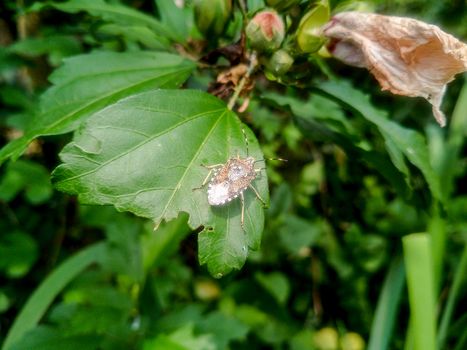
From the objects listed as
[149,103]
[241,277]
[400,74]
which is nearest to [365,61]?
[400,74]

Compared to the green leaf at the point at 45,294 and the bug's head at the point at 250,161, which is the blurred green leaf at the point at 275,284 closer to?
the green leaf at the point at 45,294

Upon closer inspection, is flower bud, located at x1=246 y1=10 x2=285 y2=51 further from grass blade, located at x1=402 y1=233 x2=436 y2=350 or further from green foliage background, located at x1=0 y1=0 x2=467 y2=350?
grass blade, located at x1=402 y1=233 x2=436 y2=350

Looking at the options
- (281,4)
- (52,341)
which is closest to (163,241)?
(52,341)

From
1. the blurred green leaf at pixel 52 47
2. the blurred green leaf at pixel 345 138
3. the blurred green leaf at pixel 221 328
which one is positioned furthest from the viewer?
the blurred green leaf at pixel 52 47

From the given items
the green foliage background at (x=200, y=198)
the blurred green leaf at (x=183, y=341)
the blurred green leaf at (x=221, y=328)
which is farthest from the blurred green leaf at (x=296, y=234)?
the blurred green leaf at (x=183, y=341)

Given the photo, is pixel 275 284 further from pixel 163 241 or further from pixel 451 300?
pixel 451 300

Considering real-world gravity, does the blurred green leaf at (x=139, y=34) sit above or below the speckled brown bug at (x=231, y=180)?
above

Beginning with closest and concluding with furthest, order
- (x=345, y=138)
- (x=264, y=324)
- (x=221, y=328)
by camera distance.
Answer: (x=345, y=138) → (x=221, y=328) → (x=264, y=324)
